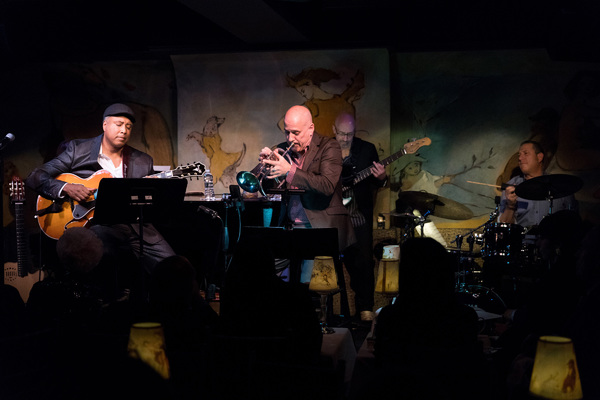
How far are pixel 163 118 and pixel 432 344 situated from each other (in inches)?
252

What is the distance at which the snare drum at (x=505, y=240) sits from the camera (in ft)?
20.7

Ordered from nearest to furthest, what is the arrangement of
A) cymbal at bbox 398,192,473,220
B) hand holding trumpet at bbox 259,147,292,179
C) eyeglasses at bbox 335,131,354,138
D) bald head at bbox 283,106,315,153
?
hand holding trumpet at bbox 259,147,292,179 < bald head at bbox 283,106,315,153 < cymbal at bbox 398,192,473,220 < eyeglasses at bbox 335,131,354,138

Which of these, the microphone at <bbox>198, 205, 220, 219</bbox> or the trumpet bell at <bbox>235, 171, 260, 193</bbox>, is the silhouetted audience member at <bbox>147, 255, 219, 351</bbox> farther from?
the microphone at <bbox>198, 205, 220, 219</bbox>

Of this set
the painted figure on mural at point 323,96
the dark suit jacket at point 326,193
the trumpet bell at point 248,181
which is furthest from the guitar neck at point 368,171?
the trumpet bell at point 248,181

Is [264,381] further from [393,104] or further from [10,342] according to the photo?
[393,104]

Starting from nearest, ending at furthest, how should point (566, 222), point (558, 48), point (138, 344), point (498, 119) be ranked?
point (138, 344), point (566, 222), point (558, 48), point (498, 119)

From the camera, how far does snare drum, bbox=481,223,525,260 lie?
249 inches

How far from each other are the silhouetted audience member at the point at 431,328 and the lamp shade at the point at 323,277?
988mm

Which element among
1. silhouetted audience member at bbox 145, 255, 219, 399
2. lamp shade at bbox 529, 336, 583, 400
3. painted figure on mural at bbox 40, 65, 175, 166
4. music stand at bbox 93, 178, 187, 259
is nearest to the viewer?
lamp shade at bbox 529, 336, 583, 400

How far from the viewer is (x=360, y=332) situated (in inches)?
222

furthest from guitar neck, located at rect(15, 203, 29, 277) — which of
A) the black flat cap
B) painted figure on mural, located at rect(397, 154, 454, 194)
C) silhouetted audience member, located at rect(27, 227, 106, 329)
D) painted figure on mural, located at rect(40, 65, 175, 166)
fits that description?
painted figure on mural, located at rect(397, 154, 454, 194)

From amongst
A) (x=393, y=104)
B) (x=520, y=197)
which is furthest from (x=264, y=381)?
(x=393, y=104)

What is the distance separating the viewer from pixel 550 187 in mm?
6363

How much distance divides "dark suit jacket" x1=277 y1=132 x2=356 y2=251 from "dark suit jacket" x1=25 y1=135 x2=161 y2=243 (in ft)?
5.69
